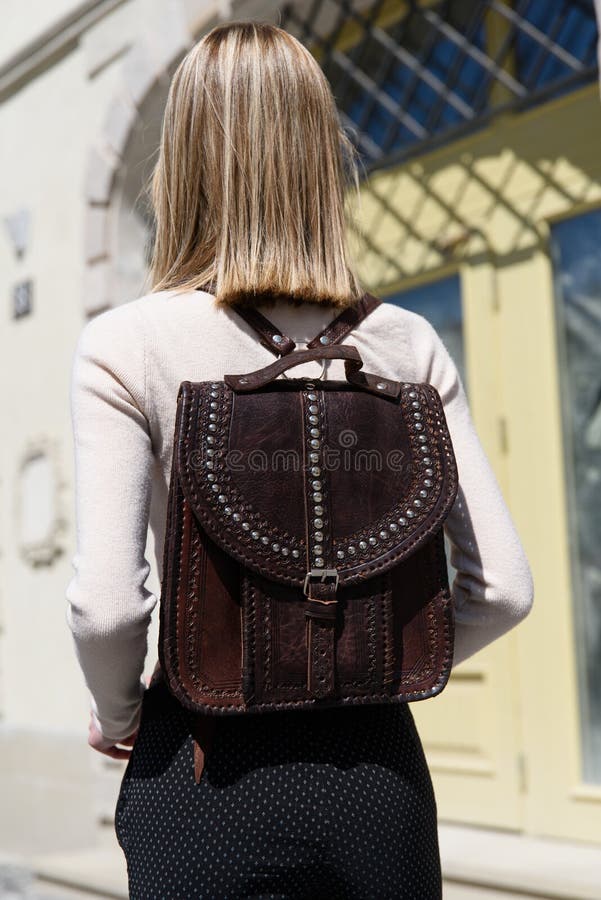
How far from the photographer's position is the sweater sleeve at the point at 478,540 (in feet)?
4.81

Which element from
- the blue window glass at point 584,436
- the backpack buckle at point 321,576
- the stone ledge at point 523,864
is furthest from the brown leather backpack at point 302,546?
the blue window glass at point 584,436

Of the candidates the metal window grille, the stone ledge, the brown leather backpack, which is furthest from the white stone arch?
the brown leather backpack

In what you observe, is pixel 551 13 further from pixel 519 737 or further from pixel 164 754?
pixel 164 754

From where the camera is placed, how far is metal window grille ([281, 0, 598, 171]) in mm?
4020

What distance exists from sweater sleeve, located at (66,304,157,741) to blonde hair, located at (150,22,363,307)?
0.50 feet

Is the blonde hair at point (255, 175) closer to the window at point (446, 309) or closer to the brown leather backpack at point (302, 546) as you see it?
the brown leather backpack at point (302, 546)

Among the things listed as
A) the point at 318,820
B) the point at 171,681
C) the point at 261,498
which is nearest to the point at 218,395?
the point at 261,498

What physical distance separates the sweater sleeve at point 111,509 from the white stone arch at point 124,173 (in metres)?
3.90

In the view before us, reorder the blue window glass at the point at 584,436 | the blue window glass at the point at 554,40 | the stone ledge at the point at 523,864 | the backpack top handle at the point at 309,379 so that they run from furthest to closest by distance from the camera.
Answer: the blue window glass at the point at 554,40
the blue window glass at the point at 584,436
the stone ledge at the point at 523,864
the backpack top handle at the point at 309,379

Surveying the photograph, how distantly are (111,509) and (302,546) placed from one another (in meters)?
0.23

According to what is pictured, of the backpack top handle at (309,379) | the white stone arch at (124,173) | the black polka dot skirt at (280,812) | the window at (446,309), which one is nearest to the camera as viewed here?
the black polka dot skirt at (280,812)

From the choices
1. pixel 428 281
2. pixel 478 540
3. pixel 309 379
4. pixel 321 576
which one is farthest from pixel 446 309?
pixel 321 576

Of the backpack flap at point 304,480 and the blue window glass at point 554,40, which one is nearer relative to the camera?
the backpack flap at point 304,480

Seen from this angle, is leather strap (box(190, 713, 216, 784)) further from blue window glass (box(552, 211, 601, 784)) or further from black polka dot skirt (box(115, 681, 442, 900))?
blue window glass (box(552, 211, 601, 784))
